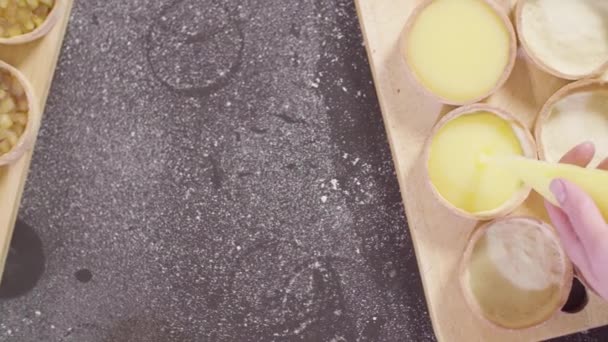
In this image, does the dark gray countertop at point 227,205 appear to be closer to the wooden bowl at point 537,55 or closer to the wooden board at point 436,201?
the wooden board at point 436,201

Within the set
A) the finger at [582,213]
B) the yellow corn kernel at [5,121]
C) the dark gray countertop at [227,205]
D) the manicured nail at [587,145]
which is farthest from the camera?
the dark gray countertop at [227,205]

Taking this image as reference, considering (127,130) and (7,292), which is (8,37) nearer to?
(127,130)

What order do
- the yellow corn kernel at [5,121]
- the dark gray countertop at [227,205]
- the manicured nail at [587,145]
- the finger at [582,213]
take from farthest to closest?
the dark gray countertop at [227,205] → the yellow corn kernel at [5,121] → the manicured nail at [587,145] → the finger at [582,213]

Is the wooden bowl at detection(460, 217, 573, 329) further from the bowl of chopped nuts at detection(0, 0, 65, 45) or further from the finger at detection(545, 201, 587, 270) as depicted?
the bowl of chopped nuts at detection(0, 0, 65, 45)

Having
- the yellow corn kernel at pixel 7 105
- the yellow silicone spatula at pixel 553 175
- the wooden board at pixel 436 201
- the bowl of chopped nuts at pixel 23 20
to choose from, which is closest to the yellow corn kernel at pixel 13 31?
the bowl of chopped nuts at pixel 23 20

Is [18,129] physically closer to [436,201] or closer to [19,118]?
[19,118]

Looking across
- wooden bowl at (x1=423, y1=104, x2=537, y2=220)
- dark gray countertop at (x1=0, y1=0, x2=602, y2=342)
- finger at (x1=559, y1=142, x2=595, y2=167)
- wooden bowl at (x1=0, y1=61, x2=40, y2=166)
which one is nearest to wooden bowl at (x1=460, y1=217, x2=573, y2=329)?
wooden bowl at (x1=423, y1=104, x2=537, y2=220)

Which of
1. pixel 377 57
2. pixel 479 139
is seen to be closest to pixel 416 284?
pixel 479 139

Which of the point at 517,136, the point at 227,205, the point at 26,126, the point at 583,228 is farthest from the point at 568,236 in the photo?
the point at 26,126
